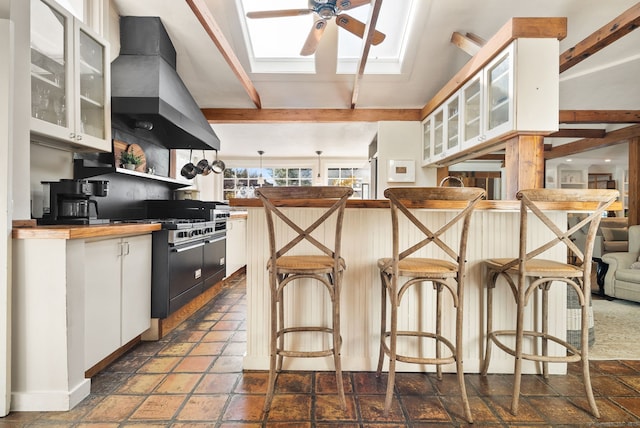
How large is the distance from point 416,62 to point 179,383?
13.2ft

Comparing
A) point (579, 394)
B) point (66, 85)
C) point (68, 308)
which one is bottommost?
point (579, 394)

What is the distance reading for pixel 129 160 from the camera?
2.86m

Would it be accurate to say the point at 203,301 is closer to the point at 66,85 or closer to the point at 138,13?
the point at 66,85

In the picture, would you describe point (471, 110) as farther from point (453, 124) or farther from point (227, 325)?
point (227, 325)

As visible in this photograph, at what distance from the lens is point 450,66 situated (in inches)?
150

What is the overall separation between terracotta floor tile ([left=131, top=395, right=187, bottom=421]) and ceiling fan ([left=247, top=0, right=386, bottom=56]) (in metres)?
2.78

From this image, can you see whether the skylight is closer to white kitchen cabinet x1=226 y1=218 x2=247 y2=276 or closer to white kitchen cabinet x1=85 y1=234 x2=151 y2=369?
white kitchen cabinet x1=226 y1=218 x2=247 y2=276

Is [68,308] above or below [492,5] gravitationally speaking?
below

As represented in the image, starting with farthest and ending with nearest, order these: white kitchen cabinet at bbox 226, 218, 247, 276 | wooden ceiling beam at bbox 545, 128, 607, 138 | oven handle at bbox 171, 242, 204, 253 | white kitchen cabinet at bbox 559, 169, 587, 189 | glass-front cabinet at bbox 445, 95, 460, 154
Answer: white kitchen cabinet at bbox 559, 169, 587, 189 → wooden ceiling beam at bbox 545, 128, 607, 138 → white kitchen cabinet at bbox 226, 218, 247, 276 → glass-front cabinet at bbox 445, 95, 460, 154 → oven handle at bbox 171, 242, 204, 253

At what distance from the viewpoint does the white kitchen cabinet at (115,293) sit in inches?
66.2

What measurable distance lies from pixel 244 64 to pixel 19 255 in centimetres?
318

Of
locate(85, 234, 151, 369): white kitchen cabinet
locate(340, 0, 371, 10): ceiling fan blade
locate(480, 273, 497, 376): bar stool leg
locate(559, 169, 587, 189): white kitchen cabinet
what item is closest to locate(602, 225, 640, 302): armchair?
locate(480, 273, 497, 376): bar stool leg

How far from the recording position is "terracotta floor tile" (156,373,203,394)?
1645mm

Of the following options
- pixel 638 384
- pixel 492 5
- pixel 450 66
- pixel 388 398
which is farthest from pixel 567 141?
pixel 388 398
